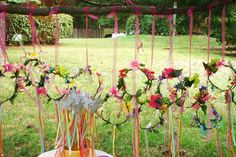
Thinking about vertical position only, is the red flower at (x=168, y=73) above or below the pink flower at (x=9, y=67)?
below

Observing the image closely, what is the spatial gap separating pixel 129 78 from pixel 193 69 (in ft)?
5.38

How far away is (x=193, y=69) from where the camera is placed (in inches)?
336

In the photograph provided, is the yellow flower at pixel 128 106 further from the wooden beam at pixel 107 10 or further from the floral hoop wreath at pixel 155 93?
the wooden beam at pixel 107 10

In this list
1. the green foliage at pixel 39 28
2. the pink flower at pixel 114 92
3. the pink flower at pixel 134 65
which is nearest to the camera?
the pink flower at pixel 134 65

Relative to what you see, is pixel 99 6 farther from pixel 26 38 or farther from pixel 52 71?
pixel 26 38

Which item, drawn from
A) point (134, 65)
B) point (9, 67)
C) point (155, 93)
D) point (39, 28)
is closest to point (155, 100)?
point (155, 93)

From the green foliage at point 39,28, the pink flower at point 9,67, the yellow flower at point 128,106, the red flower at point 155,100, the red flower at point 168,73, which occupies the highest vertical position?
the green foliage at point 39,28

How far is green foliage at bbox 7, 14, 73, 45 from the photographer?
509 inches

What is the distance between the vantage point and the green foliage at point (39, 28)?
42.4ft

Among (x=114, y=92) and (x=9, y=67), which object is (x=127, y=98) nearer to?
(x=114, y=92)

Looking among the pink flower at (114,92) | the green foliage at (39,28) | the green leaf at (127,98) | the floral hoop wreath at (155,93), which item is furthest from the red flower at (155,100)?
the green foliage at (39,28)

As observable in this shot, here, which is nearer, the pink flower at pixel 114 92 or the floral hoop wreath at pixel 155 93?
the floral hoop wreath at pixel 155 93

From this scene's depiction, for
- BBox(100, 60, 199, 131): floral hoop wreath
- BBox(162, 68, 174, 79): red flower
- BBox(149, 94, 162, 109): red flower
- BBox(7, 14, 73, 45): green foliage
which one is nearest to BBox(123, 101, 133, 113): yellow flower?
BBox(100, 60, 199, 131): floral hoop wreath

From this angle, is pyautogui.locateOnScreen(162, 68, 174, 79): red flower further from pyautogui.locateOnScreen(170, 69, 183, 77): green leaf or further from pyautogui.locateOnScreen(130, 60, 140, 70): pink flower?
pyautogui.locateOnScreen(130, 60, 140, 70): pink flower
